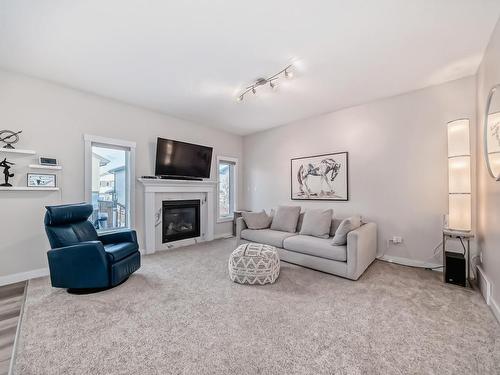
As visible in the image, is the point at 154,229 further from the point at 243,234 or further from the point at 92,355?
the point at 92,355

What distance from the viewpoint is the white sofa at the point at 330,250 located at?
2840 mm

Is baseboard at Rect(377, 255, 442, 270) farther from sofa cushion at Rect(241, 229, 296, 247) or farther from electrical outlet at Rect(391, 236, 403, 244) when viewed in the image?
sofa cushion at Rect(241, 229, 296, 247)

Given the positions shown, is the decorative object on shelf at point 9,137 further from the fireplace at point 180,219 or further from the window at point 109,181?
the fireplace at point 180,219

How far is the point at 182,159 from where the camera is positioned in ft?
15.1

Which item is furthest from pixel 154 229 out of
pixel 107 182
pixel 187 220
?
pixel 107 182

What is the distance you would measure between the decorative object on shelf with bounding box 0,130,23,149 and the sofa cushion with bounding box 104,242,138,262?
1.77 metres

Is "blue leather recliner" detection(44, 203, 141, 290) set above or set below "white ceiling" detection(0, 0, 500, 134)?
Result: below

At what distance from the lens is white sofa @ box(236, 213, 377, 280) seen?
284cm

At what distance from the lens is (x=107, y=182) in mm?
3914

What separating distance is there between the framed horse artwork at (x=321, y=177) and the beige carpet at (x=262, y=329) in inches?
70.6

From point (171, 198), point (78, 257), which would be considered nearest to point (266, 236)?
point (171, 198)

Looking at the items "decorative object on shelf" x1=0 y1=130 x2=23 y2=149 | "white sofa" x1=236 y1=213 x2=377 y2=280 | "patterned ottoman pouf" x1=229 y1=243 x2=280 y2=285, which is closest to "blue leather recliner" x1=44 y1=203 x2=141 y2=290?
"decorative object on shelf" x1=0 y1=130 x2=23 y2=149

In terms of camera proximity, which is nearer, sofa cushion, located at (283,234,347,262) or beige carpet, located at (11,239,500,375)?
beige carpet, located at (11,239,500,375)

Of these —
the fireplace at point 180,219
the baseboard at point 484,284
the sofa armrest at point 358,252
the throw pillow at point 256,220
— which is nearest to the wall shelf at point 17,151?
the fireplace at point 180,219
